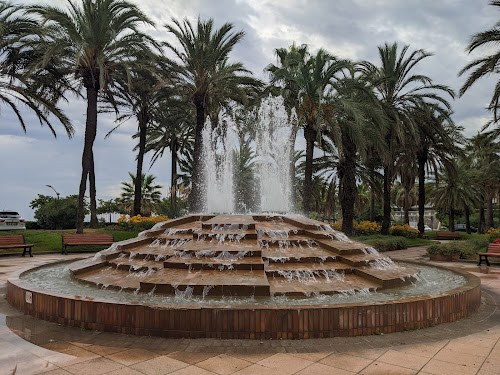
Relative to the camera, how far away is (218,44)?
65.8 feet

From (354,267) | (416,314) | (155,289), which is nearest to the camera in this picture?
(416,314)

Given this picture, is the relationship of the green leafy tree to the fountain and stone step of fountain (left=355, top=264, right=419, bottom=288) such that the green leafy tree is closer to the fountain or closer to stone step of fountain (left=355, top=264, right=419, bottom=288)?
the fountain

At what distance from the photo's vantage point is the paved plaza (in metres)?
3.86

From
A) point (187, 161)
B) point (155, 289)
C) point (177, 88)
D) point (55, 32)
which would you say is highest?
point (55, 32)

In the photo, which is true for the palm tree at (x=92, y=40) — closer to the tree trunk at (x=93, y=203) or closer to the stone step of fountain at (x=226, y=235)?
the tree trunk at (x=93, y=203)

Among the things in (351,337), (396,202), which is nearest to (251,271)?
(351,337)

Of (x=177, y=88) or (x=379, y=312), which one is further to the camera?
(x=177, y=88)

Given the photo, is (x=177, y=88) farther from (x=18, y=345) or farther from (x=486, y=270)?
(x=18, y=345)

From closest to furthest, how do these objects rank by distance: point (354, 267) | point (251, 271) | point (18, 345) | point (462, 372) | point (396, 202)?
1. point (462, 372)
2. point (18, 345)
3. point (251, 271)
4. point (354, 267)
5. point (396, 202)

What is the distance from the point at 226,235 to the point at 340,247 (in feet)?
7.14

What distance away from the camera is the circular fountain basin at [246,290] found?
185 inches

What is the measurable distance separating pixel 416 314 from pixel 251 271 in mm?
2481

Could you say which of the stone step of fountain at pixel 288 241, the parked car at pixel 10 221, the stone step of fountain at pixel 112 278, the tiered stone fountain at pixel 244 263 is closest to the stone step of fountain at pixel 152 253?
the tiered stone fountain at pixel 244 263

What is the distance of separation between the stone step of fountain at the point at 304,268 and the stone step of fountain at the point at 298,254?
0.10m
